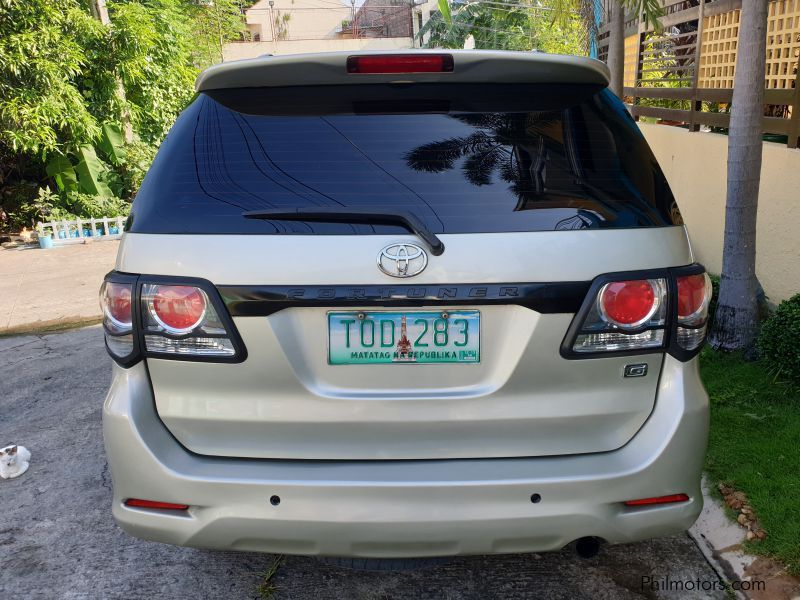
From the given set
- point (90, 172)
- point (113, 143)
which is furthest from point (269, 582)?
point (113, 143)

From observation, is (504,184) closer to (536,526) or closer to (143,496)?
(536,526)

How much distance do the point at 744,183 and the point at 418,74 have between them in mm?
3032

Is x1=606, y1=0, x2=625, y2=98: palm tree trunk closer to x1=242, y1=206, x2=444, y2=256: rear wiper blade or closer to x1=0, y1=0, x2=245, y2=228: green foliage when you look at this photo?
x1=0, y1=0, x2=245, y2=228: green foliage

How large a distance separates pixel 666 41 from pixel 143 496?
863 centimetres

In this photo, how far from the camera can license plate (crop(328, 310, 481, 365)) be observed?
1.96 meters

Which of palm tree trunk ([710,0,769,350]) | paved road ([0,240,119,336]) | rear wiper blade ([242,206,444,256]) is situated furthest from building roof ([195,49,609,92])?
paved road ([0,240,119,336])

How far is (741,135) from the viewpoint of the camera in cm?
437

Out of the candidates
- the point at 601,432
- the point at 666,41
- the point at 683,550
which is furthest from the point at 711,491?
the point at 666,41

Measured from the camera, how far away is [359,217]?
1.96 m

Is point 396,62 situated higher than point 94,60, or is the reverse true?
point 94,60

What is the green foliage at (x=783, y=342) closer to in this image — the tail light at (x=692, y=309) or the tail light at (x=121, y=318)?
the tail light at (x=692, y=309)

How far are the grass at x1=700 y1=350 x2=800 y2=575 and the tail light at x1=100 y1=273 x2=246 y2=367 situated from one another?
215 cm

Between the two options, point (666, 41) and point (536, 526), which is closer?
point (536, 526)

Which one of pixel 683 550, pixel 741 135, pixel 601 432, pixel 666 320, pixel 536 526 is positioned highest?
pixel 741 135
